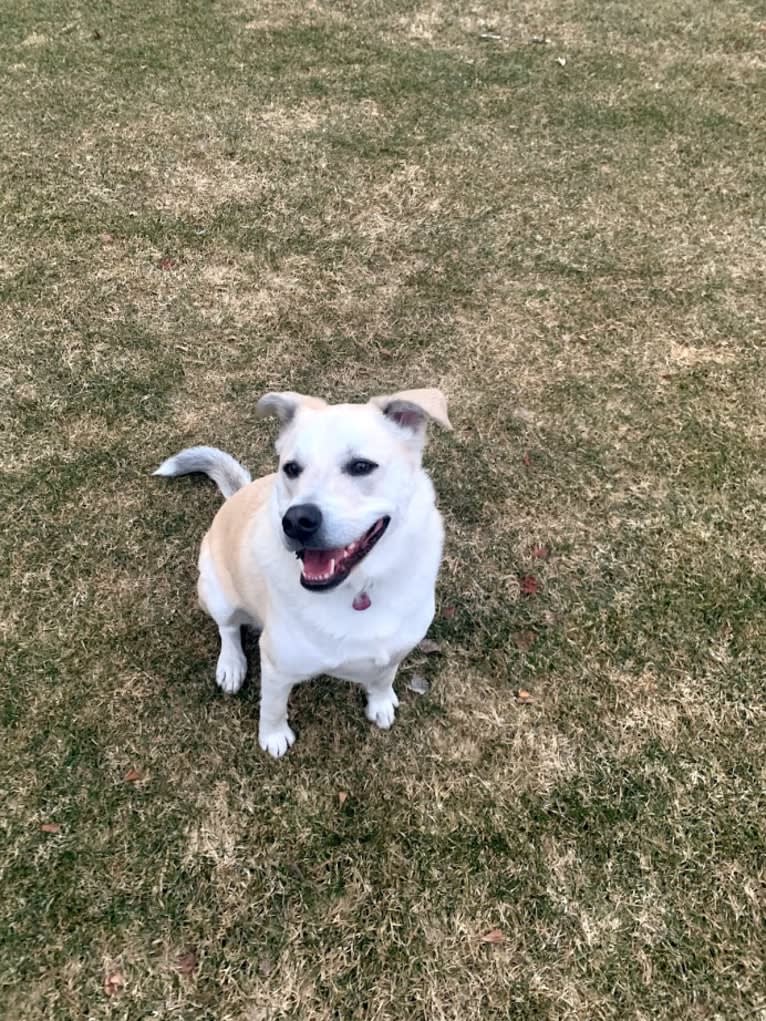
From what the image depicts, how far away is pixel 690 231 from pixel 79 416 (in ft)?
15.9

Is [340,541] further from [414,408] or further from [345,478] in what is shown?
[414,408]

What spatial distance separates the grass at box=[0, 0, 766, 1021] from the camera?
2.84m

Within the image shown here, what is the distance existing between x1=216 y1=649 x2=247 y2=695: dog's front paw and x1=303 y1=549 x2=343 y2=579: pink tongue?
1.24 meters

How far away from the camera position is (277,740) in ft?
10.6

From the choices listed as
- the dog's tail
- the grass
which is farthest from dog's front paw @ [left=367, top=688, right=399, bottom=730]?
the dog's tail

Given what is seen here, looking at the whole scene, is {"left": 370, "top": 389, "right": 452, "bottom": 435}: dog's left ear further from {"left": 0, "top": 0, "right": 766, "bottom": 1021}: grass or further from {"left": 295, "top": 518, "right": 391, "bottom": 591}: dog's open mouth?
{"left": 0, "top": 0, "right": 766, "bottom": 1021}: grass

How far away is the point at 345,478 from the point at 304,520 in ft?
0.81

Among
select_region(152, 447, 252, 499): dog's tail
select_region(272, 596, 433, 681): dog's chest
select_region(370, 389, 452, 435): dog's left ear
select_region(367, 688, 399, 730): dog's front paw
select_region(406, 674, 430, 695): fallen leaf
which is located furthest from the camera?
select_region(152, 447, 252, 499): dog's tail

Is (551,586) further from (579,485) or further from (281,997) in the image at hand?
(281,997)

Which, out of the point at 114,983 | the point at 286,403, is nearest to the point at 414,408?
the point at 286,403

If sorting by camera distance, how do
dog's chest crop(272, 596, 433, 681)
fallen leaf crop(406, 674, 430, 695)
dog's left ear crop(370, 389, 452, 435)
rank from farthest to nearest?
fallen leaf crop(406, 674, 430, 695) < dog's chest crop(272, 596, 433, 681) < dog's left ear crop(370, 389, 452, 435)

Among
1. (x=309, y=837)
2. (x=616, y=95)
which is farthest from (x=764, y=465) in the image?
(x=616, y=95)

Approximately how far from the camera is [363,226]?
5715 millimetres

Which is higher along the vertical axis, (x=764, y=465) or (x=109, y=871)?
(x=764, y=465)
